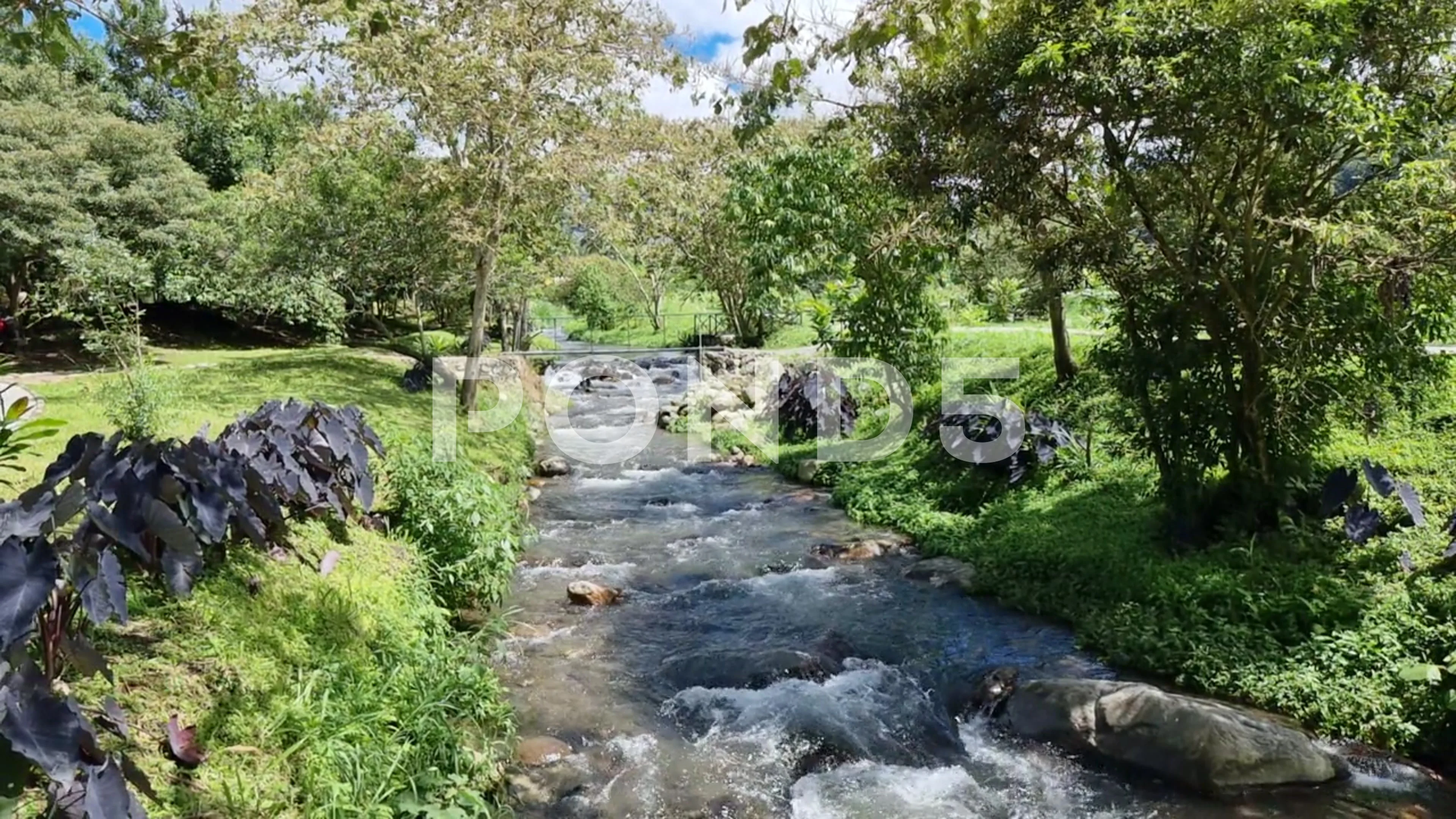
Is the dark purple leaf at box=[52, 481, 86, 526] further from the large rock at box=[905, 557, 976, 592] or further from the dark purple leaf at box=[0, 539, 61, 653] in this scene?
the large rock at box=[905, 557, 976, 592]

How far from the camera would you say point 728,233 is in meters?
21.5

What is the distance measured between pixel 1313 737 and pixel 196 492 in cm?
559

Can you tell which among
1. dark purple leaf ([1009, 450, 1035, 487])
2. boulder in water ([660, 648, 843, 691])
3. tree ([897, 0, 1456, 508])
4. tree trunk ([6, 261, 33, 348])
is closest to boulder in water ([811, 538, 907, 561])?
dark purple leaf ([1009, 450, 1035, 487])

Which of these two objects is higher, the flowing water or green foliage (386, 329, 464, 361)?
green foliage (386, 329, 464, 361)

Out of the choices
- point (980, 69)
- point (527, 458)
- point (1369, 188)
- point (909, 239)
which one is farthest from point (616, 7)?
point (1369, 188)

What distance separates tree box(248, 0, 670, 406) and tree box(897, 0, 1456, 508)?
6.02m

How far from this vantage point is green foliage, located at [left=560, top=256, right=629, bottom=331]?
38.4 m

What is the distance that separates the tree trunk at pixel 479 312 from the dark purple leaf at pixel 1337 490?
9699mm

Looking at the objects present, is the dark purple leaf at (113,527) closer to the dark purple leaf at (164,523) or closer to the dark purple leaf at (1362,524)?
the dark purple leaf at (164,523)

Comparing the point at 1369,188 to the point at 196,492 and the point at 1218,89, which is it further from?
the point at 196,492

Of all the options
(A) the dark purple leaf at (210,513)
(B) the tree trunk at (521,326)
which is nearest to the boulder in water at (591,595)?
(A) the dark purple leaf at (210,513)

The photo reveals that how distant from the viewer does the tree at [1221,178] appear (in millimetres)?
5133

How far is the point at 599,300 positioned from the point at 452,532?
1340 inches

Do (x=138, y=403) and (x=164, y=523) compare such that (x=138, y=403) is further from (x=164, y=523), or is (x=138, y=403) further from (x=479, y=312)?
(x=479, y=312)
